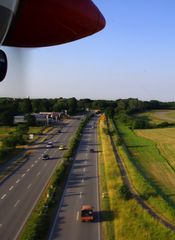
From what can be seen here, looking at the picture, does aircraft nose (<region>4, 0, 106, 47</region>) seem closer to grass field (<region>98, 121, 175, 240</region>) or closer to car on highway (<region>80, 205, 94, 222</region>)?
grass field (<region>98, 121, 175, 240</region>)

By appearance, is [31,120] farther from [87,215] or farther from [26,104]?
[26,104]

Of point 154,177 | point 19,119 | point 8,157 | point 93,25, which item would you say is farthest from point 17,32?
point 19,119

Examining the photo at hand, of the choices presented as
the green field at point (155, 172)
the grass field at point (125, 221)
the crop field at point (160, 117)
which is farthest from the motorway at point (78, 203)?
the crop field at point (160, 117)

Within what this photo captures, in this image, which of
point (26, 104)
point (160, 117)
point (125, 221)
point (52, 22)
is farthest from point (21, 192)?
point (160, 117)

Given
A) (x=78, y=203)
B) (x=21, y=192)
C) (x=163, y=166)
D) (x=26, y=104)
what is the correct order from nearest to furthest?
(x=26, y=104) → (x=78, y=203) → (x=21, y=192) → (x=163, y=166)

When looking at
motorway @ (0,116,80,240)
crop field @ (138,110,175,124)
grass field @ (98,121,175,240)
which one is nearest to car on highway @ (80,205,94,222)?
grass field @ (98,121,175,240)
